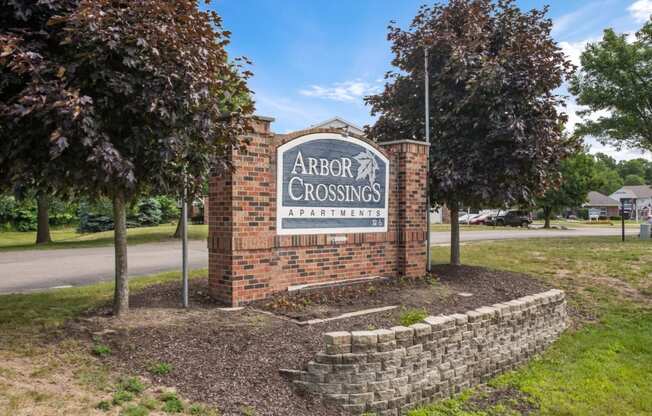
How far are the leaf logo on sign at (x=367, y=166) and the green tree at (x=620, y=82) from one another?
627 inches

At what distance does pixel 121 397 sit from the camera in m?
3.64

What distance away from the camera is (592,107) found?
67.4 feet

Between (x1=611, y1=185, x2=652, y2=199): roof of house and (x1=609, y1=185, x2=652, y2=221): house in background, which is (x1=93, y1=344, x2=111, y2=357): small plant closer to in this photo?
(x1=609, y1=185, x2=652, y2=221): house in background

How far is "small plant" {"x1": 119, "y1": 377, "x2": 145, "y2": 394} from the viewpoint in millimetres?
3812

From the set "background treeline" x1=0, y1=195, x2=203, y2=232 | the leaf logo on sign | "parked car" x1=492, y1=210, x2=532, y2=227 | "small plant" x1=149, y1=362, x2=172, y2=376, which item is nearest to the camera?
"small plant" x1=149, y1=362, x2=172, y2=376

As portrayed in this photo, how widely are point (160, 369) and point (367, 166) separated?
16.1 feet

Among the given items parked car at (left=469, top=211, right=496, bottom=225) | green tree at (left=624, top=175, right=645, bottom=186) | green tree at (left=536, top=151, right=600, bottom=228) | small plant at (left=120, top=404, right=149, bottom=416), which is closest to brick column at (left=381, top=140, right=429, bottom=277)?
small plant at (left=120, top=404, right=149, bottom=416)

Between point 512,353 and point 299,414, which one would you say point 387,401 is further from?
point 512,353

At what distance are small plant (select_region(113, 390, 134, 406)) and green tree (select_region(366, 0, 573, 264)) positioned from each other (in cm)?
689

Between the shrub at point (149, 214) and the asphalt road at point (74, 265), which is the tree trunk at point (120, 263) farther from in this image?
the shrub at point (149, 214)

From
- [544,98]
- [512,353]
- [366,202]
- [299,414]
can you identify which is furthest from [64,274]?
[544,98]

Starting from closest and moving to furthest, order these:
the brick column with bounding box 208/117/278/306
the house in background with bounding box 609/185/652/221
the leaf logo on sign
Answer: the brick column with bounding box 208/117/278/306, the leaf logo on sign, the house in background with bounding box 609/185/652/221

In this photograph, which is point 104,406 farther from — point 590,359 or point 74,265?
point 74,265

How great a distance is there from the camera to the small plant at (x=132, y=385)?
3.81m
